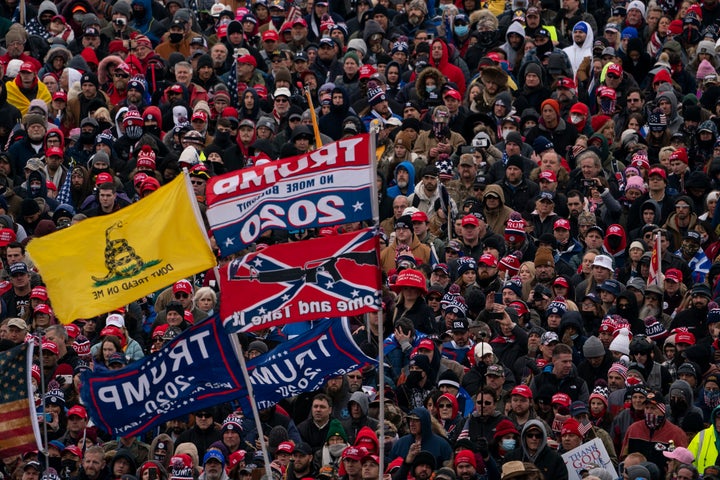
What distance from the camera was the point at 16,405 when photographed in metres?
22.1

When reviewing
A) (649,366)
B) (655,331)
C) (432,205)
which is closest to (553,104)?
(432,205)

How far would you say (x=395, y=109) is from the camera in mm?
31969

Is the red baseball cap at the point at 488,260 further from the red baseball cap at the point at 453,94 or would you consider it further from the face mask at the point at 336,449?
the red baseball cap at the point at 453,94

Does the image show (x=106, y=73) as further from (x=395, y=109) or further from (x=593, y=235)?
(x=593, y=235)

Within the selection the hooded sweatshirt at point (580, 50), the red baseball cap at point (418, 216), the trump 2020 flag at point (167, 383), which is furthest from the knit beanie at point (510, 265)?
the trump 2020 flag at point (167, 383)

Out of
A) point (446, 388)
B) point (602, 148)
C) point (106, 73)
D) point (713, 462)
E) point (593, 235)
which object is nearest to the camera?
point (713, 462)

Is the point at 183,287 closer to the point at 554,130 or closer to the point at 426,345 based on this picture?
the point at 426,345

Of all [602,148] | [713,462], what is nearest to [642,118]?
[602,148]

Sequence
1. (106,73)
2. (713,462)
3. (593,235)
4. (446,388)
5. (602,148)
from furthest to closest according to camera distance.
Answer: (106,73), (602,148), (593,235), (446,388), (713,462)

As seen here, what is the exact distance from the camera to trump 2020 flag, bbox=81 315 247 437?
20.0m

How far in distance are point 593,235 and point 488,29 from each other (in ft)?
22.9

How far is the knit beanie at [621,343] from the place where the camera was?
82.9 ft

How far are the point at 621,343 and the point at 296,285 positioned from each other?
6.27 m

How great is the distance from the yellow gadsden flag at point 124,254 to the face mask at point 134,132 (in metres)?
10.9
